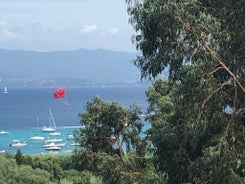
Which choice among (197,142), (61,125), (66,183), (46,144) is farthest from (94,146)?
(61,125)

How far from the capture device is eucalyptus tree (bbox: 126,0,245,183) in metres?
5.44

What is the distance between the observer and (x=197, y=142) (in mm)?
5855

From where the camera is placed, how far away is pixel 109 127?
14.5 meters

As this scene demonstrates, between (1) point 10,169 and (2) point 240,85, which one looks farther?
Result: (1) point 10,169

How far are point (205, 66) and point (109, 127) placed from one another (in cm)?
917

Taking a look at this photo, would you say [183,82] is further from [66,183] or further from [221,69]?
[66,183]

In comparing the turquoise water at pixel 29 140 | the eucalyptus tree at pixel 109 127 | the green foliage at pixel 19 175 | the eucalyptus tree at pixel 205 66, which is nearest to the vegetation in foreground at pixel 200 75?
the eucalyptus tree at pixel 205 66

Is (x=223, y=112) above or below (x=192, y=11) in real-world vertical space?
below

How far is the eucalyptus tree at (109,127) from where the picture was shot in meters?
14.2

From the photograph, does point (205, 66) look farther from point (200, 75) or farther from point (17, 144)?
point (17, 144)

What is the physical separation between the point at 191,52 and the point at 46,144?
54752mm

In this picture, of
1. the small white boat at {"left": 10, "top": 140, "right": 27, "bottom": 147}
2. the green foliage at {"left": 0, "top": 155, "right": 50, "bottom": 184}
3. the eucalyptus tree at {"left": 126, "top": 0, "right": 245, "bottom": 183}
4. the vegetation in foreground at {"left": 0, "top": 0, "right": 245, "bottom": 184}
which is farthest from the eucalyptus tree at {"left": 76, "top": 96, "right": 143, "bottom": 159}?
the small white boat at {"left": 10, "top": 140, "right": 27, "bottom": 147}

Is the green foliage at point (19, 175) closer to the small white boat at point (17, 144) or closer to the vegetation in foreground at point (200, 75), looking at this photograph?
the vegetation in foreground at point (200, 75)

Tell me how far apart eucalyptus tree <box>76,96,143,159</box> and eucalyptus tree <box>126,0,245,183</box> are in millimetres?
8245
